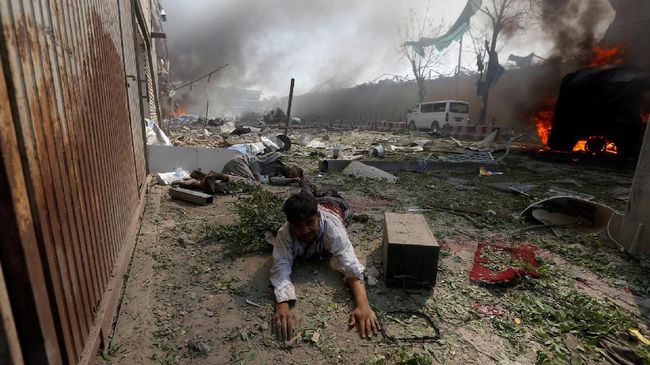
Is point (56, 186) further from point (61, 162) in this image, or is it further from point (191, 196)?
point (191, 196)

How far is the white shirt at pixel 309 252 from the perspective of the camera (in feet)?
8.54

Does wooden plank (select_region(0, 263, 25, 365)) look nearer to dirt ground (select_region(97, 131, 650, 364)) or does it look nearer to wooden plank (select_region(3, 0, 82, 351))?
wooden plank (select_region(3, 0, 82, 351))

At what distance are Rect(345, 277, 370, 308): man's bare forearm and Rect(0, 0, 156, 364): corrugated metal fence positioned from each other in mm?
1662

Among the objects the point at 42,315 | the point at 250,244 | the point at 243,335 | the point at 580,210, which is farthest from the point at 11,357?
the point at 580,210

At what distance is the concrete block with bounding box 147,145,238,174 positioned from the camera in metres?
6.52

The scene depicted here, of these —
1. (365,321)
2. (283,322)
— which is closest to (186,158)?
(283,322)

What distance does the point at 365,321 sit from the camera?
2.32 m

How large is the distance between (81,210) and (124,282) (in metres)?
1.16

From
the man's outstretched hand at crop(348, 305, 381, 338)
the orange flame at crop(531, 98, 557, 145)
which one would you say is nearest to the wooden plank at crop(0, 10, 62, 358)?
the man's outstretched hand at crop(348, 305, 381, 338)

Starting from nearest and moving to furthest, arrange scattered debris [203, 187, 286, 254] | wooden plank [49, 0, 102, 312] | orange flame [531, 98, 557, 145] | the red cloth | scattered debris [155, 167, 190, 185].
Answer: wooden plank [49, 0, 102, 312] → the red cloth → scattered debris [203, 187, 286, 254] → scattered debris [155, 167, 190, 185] → orange flame [531, 98, 557, 145]

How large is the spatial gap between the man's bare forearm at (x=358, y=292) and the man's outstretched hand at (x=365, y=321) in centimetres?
3

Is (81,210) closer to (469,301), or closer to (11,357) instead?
(11,357)

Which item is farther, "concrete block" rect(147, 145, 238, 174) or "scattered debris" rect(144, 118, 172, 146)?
"scattered debris" rect(144, 118, 172, 146)

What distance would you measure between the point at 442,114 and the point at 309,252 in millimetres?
19059
